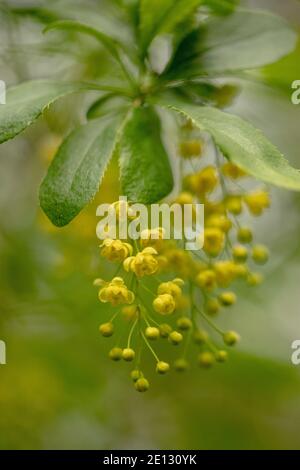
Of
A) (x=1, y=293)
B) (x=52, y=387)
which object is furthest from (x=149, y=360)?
(x=1, y=293)

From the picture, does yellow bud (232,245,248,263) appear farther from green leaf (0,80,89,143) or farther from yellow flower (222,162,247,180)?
green leaf (0,80,89,143)

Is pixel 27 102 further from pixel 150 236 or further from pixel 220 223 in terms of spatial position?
pixel 220 223

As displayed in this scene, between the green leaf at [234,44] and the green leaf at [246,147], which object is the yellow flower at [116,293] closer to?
the green leaf at [246,147]

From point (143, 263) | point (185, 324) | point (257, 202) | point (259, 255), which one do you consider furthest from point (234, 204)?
point (143, 263)

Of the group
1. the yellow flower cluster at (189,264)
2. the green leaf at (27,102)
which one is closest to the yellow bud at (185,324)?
the yellow flower cluster at (189,264)
